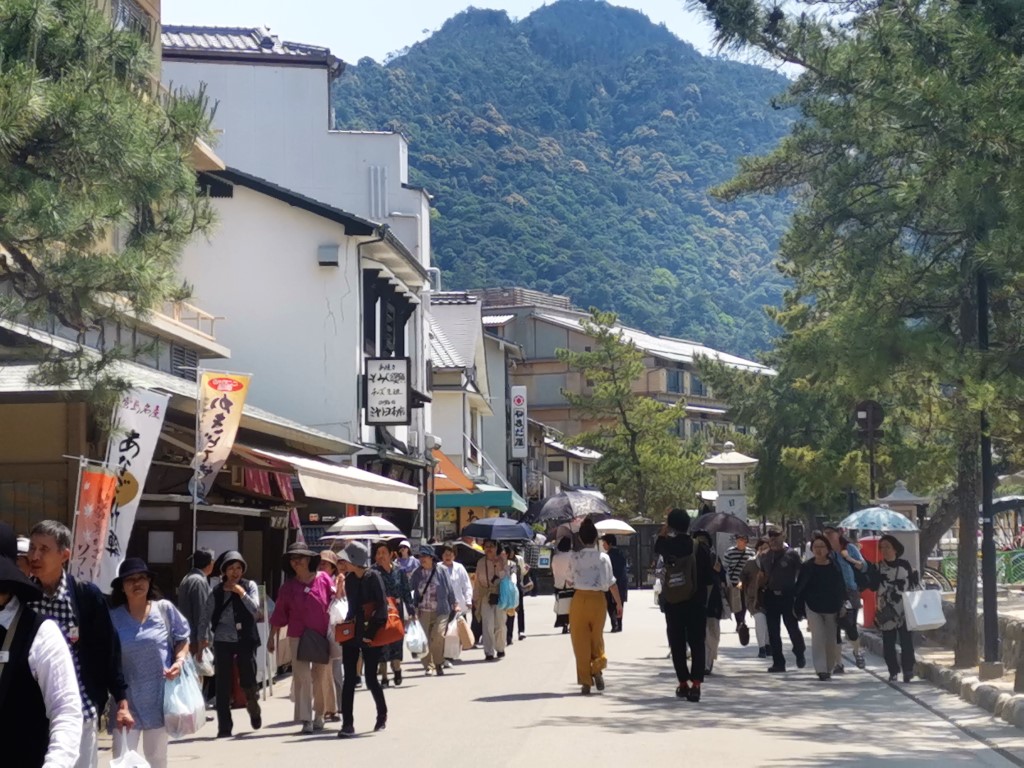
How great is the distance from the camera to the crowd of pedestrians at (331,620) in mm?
5215

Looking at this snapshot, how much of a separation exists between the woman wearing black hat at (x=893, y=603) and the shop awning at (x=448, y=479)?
24740mm

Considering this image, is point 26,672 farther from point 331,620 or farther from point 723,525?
point 723,525

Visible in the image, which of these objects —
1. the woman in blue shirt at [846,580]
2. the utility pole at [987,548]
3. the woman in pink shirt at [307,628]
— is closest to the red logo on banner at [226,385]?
the woman in pink shirt at [307,628]

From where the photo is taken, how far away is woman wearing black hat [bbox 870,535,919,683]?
17.9 meters

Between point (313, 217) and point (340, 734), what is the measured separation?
20090mm

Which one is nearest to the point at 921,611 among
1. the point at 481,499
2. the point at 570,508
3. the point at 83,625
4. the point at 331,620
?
the point at 331,620

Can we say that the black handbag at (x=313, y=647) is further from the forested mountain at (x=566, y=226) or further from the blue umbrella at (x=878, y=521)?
the forested mountain at (x=566, y=226)

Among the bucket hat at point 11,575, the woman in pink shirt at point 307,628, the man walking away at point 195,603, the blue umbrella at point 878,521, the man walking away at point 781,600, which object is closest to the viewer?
the bucket hat at point 11,575

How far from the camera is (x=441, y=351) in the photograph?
2072 inches

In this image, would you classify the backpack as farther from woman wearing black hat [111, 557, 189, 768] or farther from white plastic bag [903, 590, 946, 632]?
woman wearing black hat [111, 557, 189, 768]

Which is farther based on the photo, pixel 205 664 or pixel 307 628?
pixel 307 628

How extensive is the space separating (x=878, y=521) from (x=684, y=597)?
8.76 m

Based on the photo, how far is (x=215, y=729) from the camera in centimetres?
1498

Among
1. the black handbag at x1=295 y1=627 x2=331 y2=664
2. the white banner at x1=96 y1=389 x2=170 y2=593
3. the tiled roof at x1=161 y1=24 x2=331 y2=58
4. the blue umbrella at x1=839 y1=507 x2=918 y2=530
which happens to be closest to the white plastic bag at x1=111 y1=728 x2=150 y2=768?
the white banner at x1=96 y1=389 x2=170 y2=593
